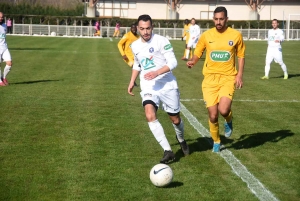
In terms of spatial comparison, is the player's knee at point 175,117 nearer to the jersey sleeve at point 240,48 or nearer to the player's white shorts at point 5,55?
the jersey sleeve at point 240,48

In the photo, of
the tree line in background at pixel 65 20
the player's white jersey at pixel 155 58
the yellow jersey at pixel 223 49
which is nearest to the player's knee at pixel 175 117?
the player's white jersey at pixel 155 58

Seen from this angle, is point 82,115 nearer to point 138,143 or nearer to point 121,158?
point 138,143

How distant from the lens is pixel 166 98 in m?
8.66

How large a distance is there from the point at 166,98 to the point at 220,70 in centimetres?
110

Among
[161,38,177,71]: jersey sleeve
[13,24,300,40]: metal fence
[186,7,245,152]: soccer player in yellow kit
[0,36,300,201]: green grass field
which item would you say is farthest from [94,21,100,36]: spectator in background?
[161,38,177,71]: jersey sleeve

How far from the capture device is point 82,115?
41.5 ft

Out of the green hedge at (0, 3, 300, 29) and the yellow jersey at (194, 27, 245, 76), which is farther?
the green hedge at (0, 3, 300, 29)

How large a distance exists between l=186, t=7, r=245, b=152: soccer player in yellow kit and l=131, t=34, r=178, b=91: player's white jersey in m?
0.75

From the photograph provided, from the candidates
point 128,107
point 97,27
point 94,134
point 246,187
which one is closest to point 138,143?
point 94,134

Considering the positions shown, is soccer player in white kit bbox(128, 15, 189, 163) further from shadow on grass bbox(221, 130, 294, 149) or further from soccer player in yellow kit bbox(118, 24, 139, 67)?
soccer player in yellow kit bbox(118, 24, 139, 67)

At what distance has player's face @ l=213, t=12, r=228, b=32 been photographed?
29.2 ft

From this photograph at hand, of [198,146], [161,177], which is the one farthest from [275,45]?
[161,177]

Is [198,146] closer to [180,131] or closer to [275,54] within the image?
[180,131]

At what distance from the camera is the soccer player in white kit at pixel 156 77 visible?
27.4 feet
